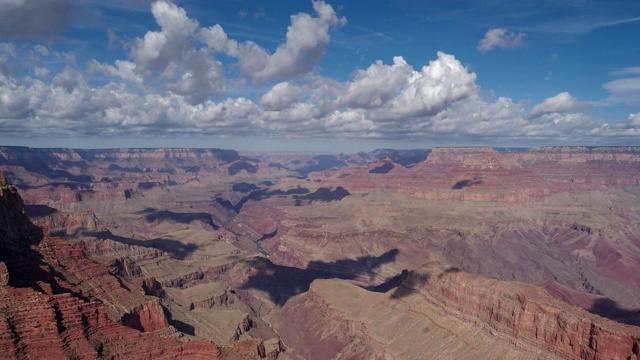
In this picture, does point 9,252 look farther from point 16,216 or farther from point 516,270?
point 516,270

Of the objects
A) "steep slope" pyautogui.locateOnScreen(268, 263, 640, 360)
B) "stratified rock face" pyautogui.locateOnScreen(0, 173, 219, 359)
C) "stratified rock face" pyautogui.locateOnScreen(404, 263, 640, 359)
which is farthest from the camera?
"steep slope" pyautogui.locateOnScreen(268, 263, 640, 360)

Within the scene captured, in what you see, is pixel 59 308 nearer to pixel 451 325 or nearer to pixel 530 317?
pixel 451 325

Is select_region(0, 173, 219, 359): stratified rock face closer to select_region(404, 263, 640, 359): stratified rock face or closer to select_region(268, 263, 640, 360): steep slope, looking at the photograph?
select_region(268, 263, 640, 360): steep slope

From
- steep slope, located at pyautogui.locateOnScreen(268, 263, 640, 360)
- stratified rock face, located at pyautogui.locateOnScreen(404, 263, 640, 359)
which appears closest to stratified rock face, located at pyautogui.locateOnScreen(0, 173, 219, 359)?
steep slope, located at pyautogui.locateOnScreen(268, 263, 640, 360)

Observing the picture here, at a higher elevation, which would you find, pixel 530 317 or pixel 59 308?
pixel 59 308

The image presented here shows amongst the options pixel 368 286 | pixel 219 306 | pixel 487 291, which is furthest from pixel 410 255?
pixel 487 291

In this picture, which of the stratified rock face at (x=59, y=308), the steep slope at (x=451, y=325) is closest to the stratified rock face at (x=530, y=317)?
the steep slope at (x=451, y=325)

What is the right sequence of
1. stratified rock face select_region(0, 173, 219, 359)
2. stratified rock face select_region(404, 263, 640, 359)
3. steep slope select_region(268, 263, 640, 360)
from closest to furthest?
1. stratified rock face select_region(0, 173, 219, 359)
2. stratified rock face select_region(404, 263, 640, 359)
3. steep slope select_region(268, 263, 640, 360)

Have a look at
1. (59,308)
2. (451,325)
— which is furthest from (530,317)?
(59,308)

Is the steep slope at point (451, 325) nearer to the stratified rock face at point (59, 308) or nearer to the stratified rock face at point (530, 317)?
the stratified rock face at point (530, 317)
